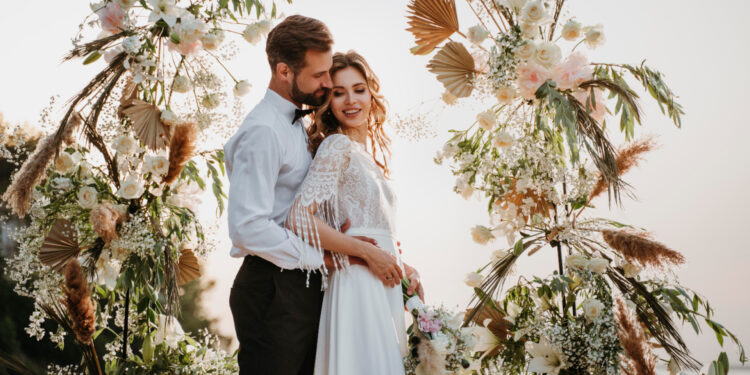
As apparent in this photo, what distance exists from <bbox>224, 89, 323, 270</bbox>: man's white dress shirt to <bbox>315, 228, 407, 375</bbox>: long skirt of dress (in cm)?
13

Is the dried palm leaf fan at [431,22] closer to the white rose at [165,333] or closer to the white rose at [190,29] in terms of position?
the white rose at [190,29]

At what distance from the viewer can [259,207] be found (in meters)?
2.16

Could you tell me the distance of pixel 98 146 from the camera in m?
3.48

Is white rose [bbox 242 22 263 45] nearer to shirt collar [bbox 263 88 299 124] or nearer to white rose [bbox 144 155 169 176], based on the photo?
white rose [bbox 144 155 169 176]

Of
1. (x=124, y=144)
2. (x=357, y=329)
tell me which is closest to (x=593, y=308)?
(x=357, y=329)

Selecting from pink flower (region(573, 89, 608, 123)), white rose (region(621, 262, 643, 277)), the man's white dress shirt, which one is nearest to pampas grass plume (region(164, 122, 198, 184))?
the man's white dress shirt

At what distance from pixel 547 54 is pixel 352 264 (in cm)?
154

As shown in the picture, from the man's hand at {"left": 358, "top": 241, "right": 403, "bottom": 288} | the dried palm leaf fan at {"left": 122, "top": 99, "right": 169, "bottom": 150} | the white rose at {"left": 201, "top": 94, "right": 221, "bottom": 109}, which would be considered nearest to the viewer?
the man's hand at {"left": 358, "top": 241, "right": 403, "bottom": 288}

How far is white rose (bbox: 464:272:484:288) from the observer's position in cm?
337

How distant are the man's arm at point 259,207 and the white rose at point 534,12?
5.13 ft

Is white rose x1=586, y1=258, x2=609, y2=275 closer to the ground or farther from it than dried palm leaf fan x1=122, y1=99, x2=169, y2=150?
closer to the ground

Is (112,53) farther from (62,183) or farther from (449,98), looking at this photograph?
(449,98)

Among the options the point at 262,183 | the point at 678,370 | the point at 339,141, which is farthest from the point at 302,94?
the point at 678,370

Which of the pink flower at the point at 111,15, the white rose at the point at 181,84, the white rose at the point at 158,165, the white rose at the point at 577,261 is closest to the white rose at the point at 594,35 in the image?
the white rose at the point at 577,261
